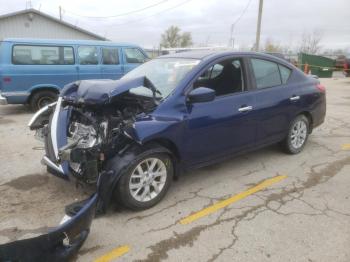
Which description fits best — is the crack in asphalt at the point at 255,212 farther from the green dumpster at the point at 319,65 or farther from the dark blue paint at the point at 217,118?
the green dumpster at the point at 319,65

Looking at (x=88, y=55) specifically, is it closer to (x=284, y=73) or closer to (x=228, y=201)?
(x=284, y=73)

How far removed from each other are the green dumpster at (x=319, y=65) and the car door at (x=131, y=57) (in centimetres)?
1608

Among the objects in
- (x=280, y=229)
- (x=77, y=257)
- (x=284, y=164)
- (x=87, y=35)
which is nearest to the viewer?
(x=77, y=257)

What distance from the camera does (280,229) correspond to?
3.07 m

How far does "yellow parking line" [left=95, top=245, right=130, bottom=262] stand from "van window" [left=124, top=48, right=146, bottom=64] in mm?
7609

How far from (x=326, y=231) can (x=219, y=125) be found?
5.19ft

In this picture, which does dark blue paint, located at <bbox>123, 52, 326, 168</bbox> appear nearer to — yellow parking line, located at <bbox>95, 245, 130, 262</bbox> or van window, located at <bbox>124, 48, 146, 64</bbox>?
yellow parking line, located at <bbox>95, 245, 130, 262</bbox>

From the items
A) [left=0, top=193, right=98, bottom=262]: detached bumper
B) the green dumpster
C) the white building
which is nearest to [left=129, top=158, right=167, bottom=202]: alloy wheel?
[left=0, top=193, right=98, bottom=262]: detached bumper

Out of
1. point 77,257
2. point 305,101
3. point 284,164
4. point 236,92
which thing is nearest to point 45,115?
point 77,257

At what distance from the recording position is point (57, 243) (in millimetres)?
2455

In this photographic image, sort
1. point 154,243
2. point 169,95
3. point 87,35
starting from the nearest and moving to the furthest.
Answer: point 154,243 < point 169,95 < point 87,35

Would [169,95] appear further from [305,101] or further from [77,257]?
[305,101]

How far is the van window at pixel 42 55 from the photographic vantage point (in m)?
7.99

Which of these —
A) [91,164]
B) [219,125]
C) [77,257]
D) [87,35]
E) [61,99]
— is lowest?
[77,257]
